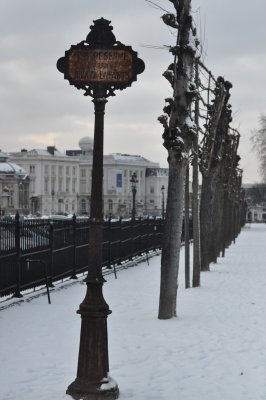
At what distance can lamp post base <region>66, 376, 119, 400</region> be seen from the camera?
20.4 feet

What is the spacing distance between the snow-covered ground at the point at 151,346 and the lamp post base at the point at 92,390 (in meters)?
0.15

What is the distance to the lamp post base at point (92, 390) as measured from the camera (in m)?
6.23

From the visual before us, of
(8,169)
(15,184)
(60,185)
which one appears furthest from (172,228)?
(60,185)

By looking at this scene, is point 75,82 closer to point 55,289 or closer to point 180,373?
point 180,373

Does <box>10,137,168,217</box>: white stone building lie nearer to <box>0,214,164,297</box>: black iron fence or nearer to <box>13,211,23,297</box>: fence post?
<box>0,214,164,297</box>: black iron fence

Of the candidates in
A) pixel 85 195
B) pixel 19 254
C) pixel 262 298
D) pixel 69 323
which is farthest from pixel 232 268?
pixel 85 195

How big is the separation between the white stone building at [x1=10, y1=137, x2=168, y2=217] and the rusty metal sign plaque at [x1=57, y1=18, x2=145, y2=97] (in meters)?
157

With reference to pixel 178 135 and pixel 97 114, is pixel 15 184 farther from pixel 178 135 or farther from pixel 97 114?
pixel 97 114

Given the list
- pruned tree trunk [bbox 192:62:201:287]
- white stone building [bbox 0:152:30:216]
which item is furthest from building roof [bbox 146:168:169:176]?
pruned tree trunk [bbox 192:62:201:287]

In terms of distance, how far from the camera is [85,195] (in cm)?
18300

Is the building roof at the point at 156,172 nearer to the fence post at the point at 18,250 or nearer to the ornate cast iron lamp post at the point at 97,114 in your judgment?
the fence post at the point at 18,250

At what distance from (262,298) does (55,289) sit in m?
4.48

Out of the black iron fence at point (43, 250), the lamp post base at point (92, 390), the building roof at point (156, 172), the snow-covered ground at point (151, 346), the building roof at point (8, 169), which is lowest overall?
the snow-covered ground at point (151, 346)

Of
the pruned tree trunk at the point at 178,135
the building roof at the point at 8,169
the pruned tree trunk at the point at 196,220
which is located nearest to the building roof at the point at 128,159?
the building roof at the point at 8,169
